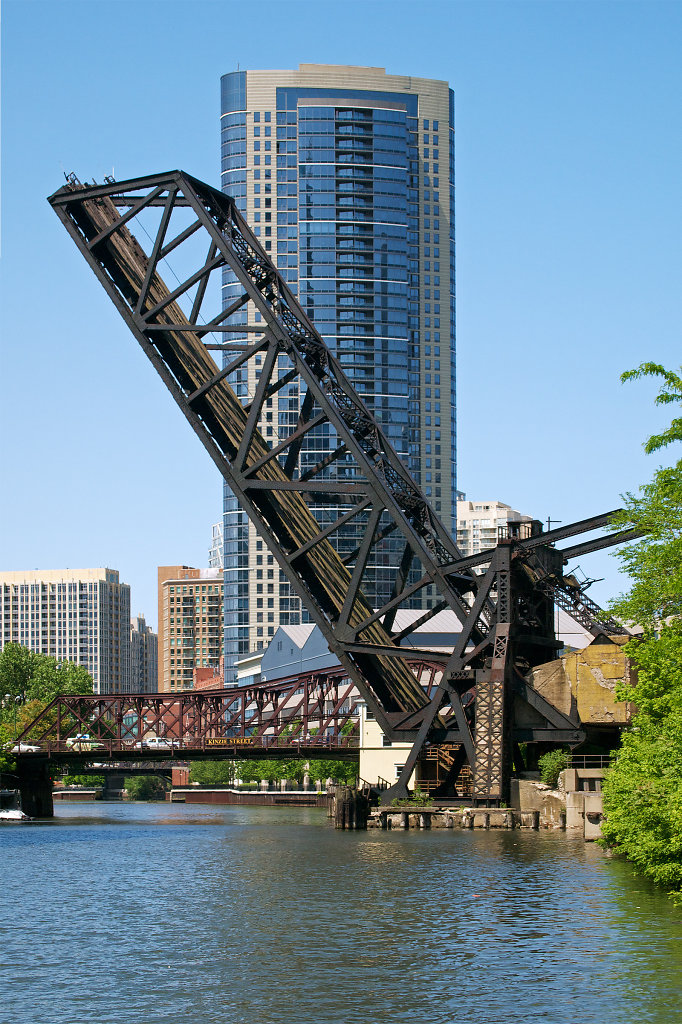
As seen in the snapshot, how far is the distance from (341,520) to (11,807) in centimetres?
3362

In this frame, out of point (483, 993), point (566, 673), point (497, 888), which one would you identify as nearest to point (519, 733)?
point (566, 673)

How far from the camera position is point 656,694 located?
102 ft

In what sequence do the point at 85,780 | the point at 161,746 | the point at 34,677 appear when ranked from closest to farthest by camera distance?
the point at 161,746, the point at 34,677, the point at 85,780

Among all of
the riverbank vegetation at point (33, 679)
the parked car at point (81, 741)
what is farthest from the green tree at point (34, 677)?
the parked car at point (81, 741)

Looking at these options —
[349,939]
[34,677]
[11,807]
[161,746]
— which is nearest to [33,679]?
[34,677]

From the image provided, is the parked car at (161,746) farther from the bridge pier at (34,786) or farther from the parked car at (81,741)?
the bridge pier at (34,786)

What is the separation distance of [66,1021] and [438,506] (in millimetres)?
156161

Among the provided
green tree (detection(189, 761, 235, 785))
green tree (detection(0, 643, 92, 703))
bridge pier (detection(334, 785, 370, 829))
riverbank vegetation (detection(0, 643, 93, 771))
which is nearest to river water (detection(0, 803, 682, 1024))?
bridge pier (detection(334, 785, 370, 829))

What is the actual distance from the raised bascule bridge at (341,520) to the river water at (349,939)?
27.8 feet

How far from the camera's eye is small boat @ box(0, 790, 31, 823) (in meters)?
73.2

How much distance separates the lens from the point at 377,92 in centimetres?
16875

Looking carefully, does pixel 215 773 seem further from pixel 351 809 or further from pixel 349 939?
pixel 349 939

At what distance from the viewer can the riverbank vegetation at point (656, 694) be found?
26.0 meters

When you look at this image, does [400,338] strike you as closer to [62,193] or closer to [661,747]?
[62,193]
